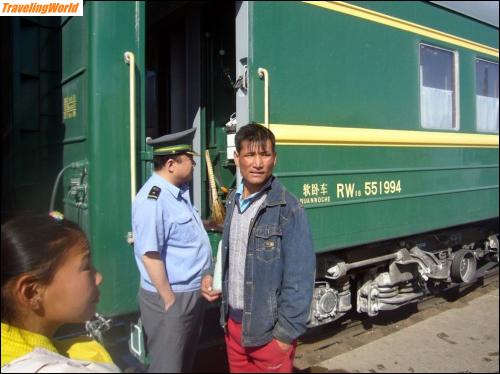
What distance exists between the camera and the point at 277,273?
1.84 m

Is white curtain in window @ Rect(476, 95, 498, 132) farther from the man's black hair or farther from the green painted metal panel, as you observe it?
the man's black hair

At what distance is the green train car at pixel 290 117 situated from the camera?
237 cm

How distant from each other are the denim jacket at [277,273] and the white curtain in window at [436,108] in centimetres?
267

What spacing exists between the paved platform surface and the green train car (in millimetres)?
313

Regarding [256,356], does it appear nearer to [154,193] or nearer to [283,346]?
[283,346]

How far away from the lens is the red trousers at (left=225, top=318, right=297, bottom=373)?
189 centimetres

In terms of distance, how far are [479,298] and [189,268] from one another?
4.10 metres

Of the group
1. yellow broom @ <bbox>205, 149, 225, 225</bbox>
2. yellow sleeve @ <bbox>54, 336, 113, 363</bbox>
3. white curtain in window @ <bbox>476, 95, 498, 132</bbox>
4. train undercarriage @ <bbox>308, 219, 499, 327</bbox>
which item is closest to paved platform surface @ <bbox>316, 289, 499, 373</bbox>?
train undercarriage @ <bbox>308, 219, 499, 327</bbox>

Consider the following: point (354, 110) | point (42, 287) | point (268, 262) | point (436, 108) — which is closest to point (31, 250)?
point (42, 287)

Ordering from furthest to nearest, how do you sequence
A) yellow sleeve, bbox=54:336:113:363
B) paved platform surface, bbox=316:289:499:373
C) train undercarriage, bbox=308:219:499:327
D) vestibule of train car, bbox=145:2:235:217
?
1. vestibule of train car, bbox=145:2:235:217
2. train undercarriage, bbox=308:219:499:327
3. paved platform surface, bbox=316:289:499:373
4. yellow sleeve, bbox=54:336:113:363

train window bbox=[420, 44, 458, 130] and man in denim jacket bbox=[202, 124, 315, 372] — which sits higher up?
train window bbox=[420, 44, 458, 130]

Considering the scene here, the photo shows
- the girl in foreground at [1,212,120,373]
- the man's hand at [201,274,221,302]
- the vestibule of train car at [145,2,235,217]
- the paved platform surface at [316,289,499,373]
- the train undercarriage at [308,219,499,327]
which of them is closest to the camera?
the girl in foreground at [1,212,120,373]

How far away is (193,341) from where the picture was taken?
242 centimetres

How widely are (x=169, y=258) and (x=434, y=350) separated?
255cm
